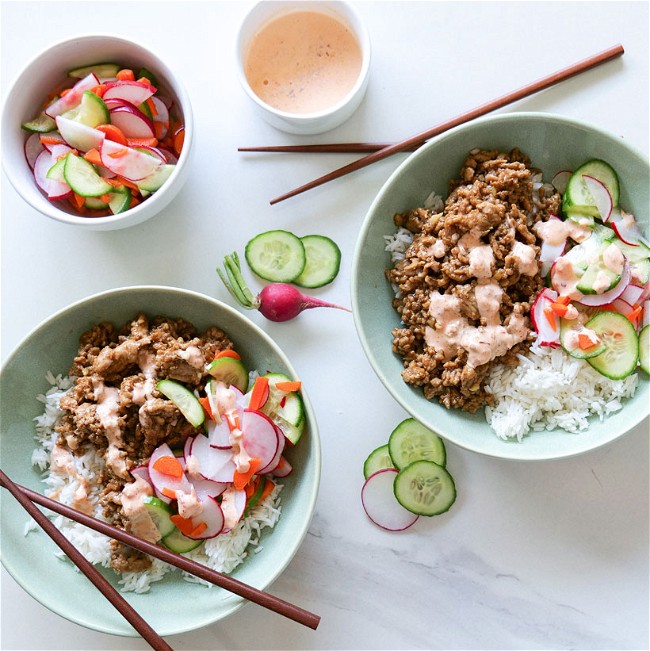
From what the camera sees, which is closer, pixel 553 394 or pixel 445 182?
pixel 553 394

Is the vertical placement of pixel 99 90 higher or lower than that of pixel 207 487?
higher

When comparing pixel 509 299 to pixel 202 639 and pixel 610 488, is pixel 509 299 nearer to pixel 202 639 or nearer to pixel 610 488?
pixel 610 488

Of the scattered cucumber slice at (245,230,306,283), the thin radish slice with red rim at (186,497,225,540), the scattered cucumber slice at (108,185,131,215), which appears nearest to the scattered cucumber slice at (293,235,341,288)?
the scattered cucumber slice at (245,230,306,283)

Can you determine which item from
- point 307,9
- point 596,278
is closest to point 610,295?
point 596,278

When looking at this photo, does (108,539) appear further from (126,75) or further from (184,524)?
(126,75)

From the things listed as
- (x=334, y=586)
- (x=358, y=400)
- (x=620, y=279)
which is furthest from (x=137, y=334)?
(x=620, y=279)

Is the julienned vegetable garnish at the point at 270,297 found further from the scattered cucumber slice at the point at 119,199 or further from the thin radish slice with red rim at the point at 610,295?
the thin radish slice with red rim at the point at 610,295

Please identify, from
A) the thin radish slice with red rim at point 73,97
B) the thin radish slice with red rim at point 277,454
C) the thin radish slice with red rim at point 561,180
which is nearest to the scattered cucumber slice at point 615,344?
the thin radish slice with red rim at point 561,180
